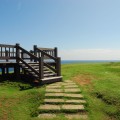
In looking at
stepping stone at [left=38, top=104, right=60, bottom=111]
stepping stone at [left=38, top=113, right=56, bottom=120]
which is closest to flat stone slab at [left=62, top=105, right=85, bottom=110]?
stepping stone at [left=38, top=104, right=60, bottom=111]

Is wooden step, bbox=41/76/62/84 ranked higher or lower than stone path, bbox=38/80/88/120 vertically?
higher

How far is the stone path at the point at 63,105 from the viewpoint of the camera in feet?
29.5

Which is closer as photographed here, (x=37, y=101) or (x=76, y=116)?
(x=76, y=116)

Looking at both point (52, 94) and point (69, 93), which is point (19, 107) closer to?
point (52, 94)

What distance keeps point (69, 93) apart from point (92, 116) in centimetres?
298

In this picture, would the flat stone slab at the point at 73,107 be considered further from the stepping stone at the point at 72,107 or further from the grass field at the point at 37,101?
the grass field at the point at 37,101

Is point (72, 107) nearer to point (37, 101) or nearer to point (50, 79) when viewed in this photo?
point (37, 101)

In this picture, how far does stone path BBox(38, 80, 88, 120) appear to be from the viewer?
8.99 m

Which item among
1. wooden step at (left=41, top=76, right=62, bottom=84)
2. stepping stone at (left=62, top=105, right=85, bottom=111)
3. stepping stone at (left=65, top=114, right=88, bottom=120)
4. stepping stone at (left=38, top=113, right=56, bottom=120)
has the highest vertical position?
wooden step at (left=41, top=76, right=62, bottom=84)

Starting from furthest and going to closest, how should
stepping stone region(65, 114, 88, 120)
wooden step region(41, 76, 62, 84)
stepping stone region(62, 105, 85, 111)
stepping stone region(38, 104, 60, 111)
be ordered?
wooden step region(41, 76, 62, 84), stepping stone region(62, 105, 85, 111), stepping stone region(38, 104, 60, 111), stepping stone region(65, 114, 88, 120)

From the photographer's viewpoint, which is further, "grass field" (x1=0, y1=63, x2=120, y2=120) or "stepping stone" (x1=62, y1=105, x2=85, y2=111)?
"stepping stone" (x1=62, y1=105, x2=85, y2=111)

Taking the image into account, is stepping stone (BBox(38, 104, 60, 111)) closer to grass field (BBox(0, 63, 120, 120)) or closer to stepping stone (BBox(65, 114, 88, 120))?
grass field (BBox(0, 63, 120, 120))

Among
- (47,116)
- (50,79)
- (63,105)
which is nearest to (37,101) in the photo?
(63,105)

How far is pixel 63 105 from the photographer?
998 cm
